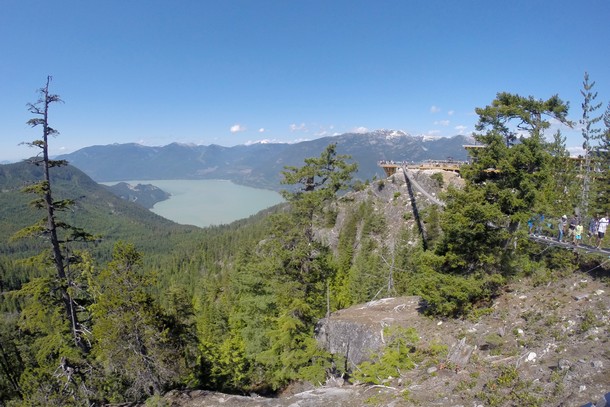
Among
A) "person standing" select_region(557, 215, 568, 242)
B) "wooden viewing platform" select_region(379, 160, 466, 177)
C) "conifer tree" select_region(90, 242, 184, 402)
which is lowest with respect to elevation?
"conifer tree" select_region(90, 242, 184, 402)

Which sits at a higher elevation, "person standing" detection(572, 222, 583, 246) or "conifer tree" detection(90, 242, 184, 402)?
"person standing" detection(572, 222, 583, 246)

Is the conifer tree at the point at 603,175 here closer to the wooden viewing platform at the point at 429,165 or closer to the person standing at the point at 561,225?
the person standing at the point at 561,225

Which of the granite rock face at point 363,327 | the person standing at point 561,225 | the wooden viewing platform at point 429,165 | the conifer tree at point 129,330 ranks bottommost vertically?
the granite rock face at point 363,327

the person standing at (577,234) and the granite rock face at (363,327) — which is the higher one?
the person standing at (577,234)

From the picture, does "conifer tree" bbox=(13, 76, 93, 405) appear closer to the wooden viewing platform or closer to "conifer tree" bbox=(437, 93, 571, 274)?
"conifer tree" bbox=(437, 93, 571, 274)

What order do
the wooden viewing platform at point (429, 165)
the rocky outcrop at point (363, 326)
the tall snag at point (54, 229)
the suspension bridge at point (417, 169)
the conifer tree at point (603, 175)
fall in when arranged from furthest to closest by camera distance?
the wooden viewing platform at point (429, 165)
the suspension bridge at point (417, 169)
the conifer tree at point (603, 175)
the rocky outcrop at point (363, 326)
the tall snag at point (54, 229)

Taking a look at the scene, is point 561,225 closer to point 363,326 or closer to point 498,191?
point 498,191

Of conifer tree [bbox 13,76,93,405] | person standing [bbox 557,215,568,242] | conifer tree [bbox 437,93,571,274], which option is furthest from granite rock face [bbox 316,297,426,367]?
conifer tree [bbox 13,76,93,405]

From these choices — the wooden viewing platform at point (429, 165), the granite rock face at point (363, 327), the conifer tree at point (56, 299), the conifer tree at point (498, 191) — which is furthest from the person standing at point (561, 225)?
the wooden viewing platform at point (429, 165)

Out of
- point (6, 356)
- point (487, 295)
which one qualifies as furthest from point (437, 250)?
point (6, 356)

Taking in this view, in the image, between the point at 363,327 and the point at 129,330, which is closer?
the point at 129,330

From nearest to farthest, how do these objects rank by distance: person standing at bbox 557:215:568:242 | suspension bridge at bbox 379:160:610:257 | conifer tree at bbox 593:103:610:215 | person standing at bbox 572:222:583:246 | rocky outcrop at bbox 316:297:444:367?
person standing at bbox 572:222:583:246
person standing at bbox 557:215:568:242
rocky outcrop at bbox 316:297:444:367
conifer tree at bbox 593:103:610:215
suspension bridge at bbox 379:160:610:257

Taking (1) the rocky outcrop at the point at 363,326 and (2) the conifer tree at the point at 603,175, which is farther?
(2) the conifer tree at the point at 603,175

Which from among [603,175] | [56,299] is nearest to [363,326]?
[56,299]
